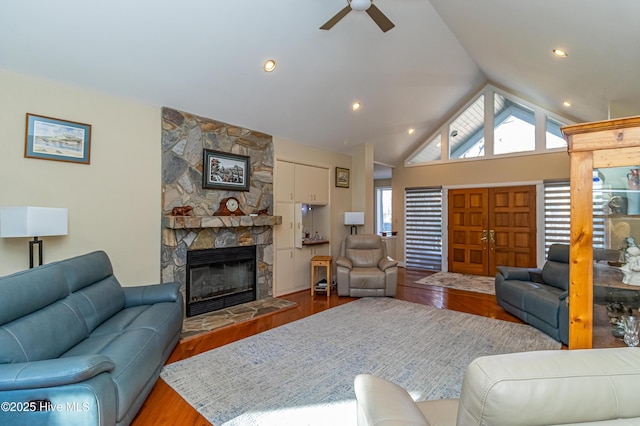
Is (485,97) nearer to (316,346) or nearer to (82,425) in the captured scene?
(316,346)

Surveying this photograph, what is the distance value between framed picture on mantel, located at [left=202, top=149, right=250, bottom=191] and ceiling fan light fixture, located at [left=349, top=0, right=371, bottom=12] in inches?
105

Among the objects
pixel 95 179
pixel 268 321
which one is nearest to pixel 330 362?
pixel 268 321

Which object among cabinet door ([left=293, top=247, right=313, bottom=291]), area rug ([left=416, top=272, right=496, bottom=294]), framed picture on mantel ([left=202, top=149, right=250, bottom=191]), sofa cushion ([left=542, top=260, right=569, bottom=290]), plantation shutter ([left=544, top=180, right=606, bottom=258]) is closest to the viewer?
sofa cushion ([left=542, top=260, right=569, bottom=290])

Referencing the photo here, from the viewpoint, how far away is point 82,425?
1.51m

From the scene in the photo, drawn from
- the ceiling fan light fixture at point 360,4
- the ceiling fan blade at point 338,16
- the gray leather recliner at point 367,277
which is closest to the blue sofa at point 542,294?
the gray leather recliner at point 367,277

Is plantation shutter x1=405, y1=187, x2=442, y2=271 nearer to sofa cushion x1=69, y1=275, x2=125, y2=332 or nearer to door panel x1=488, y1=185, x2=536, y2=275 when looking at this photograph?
door panel x1=488, y1=185, x2=536, y2=275

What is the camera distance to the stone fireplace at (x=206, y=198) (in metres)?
3.94

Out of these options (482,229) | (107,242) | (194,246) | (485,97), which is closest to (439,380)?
(194,246)

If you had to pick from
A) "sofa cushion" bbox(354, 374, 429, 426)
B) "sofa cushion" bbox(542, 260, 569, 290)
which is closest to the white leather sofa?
"sofa cushion" bbox(354, 374, 429, 426)

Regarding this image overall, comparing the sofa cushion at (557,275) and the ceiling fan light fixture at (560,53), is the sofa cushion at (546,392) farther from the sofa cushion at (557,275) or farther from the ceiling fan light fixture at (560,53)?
the ceiling fan light fixture at (560,53)

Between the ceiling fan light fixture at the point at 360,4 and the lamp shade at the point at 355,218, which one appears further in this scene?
the lamp shade at the point at 355,218

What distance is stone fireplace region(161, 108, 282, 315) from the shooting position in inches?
155

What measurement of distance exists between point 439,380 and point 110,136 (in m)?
4.20

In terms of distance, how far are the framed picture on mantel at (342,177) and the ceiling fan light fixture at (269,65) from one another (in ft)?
9.56
